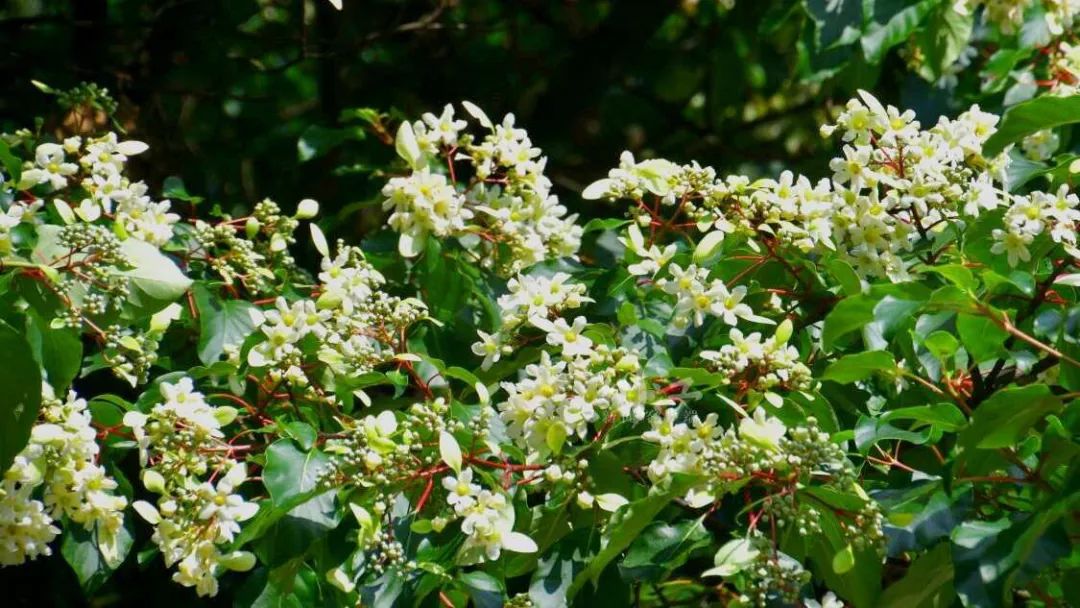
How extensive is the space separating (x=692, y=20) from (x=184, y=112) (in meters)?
1.16

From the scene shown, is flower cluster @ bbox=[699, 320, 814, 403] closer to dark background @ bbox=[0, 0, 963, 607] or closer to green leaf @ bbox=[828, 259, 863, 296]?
green leaf @ bbox=[828, 259, 863, 296]

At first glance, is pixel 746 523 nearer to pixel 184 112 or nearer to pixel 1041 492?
pixel 1041 492

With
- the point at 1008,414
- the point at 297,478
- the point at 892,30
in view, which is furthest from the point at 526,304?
the point at 892,30

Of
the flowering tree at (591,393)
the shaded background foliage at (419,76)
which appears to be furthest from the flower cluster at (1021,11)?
the flowering tree at (591,393)

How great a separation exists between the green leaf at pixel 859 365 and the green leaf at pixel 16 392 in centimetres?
79

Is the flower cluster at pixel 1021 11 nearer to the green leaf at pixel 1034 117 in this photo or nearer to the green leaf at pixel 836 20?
the green leaf at pixel 836 20

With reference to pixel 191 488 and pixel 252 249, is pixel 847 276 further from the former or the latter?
pixel 252 249

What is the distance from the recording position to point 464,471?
4.50 feet

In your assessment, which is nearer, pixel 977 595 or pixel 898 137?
pixel 977 595

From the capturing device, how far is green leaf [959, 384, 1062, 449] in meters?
1.19

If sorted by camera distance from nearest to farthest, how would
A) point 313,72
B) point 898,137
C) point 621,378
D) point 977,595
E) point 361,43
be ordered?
point 977,595 < point 621,378 < point 898,137 < point 361,43 < point 313,72

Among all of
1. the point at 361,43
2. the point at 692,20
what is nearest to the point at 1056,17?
the point at 692,20

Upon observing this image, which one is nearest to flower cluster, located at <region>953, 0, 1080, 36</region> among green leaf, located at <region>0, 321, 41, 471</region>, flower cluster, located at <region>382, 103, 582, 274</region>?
flower cluster, located at <region>382, 103, 582, 274</region>

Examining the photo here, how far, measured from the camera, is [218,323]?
67.9 inches
